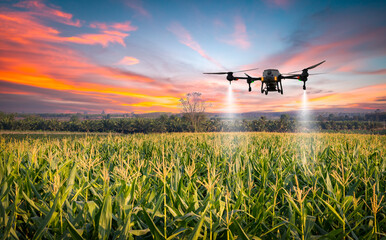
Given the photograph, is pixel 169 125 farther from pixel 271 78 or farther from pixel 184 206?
pixel 184 206

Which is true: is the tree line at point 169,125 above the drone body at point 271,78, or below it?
below

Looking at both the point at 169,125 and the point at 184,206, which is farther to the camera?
the point at 169,125

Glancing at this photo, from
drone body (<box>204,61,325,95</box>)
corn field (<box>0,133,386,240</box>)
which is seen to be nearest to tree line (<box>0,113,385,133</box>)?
drone body (<box>204,61,325,95</box>)

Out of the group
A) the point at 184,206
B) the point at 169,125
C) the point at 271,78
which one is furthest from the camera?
the point at 169,125

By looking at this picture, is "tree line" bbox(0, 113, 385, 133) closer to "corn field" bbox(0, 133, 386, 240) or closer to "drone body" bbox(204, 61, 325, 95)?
"drone body" bbox(204, 61, 325, 95)

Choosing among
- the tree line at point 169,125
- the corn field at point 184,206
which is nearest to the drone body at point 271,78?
the corn field at point 184,206

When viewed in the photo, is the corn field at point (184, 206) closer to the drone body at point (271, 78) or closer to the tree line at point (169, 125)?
the drone body at point (271, 78)

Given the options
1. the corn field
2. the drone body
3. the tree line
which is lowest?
the tree line

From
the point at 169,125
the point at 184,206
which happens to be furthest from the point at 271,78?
the point at 169,125

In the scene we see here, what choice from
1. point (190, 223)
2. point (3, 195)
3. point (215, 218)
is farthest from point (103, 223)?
point (3, 195)
